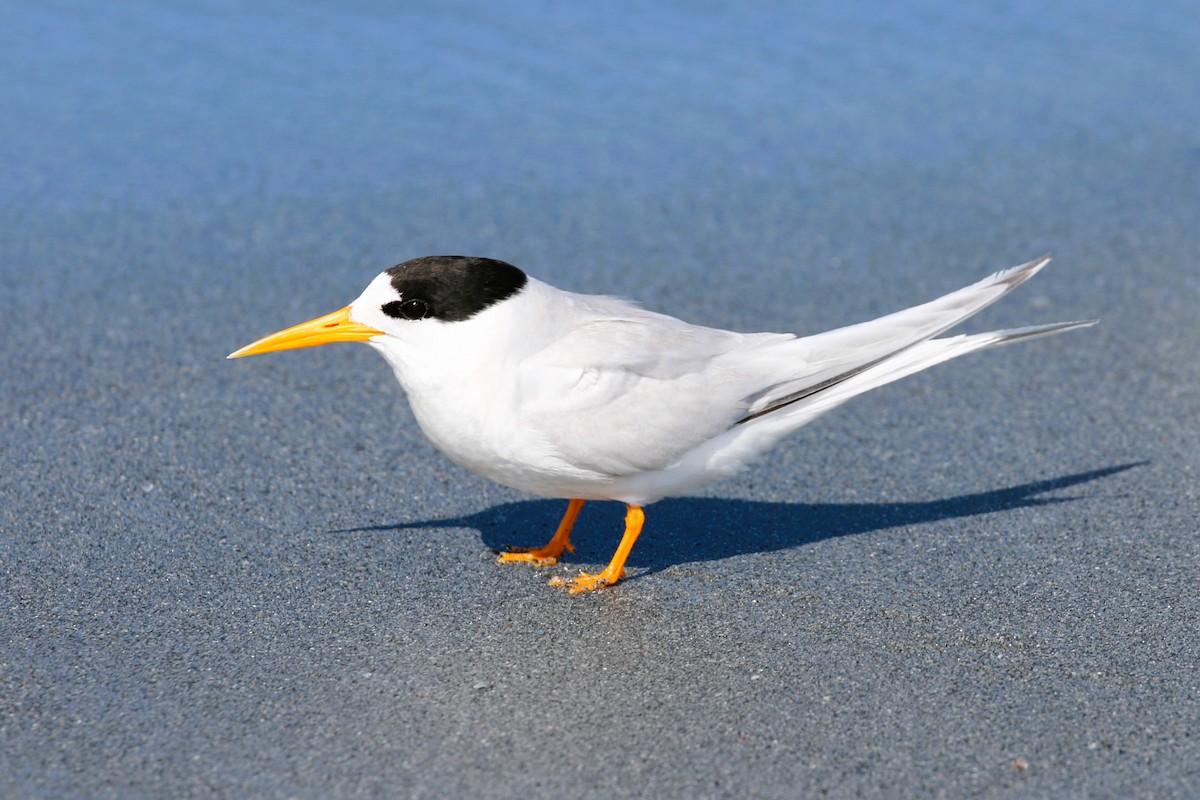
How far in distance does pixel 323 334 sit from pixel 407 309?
274mm

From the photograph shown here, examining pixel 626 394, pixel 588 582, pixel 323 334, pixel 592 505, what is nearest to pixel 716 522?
pixel 592 505

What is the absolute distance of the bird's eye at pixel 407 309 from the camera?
3.60m

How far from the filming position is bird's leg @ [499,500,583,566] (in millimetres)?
4055

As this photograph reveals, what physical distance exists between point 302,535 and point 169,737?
1.12 meters

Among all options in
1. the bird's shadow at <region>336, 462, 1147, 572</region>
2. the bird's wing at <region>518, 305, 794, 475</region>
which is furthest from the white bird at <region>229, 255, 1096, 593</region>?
the bird's shadow at <region>336, 462, 1147, 572</region>

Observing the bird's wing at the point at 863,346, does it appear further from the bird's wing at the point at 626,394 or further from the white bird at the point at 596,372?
the bird's wing at the point at 626,394

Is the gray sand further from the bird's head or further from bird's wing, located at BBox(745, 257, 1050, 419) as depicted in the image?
the bird's head

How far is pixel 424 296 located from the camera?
3592mm

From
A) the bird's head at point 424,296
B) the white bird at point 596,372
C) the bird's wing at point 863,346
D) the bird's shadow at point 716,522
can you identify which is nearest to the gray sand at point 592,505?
the bird's shadow at point 716,522

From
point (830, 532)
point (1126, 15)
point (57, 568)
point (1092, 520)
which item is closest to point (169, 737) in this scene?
point (57, 568)

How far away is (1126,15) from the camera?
33.9 feet

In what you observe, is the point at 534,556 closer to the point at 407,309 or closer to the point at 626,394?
the point at 626,394

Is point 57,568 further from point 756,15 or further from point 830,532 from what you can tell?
point 756,15

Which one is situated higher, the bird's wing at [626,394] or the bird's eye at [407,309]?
the bird's eye at [407,309]
